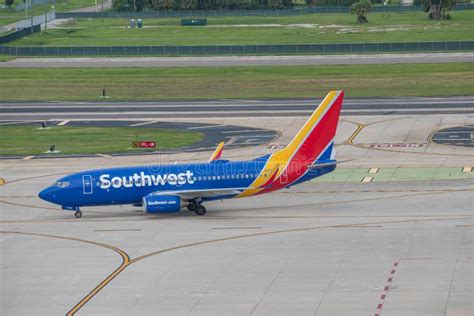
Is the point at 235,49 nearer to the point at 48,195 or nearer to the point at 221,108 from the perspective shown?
the point at 221,108

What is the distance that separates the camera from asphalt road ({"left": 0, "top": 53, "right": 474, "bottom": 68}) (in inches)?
6501

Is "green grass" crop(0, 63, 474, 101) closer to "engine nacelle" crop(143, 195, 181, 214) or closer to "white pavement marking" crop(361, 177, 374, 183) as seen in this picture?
"white pavement marking" crop(361, 177, 374, 183)

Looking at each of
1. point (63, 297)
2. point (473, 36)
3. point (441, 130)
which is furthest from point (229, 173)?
point (473, 36)

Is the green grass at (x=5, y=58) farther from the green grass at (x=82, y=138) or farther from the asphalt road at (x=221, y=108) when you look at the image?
the green grass at (x=82, y=138)

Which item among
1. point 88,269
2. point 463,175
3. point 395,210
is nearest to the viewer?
point 88,269

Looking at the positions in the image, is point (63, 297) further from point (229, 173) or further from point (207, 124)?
point (207, 124)

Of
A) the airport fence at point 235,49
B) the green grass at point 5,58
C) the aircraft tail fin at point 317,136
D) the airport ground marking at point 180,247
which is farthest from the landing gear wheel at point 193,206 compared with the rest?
the green grass at point 5,58

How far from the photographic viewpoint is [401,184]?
3093 inches

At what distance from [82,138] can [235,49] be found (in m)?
81.1

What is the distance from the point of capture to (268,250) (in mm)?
58750

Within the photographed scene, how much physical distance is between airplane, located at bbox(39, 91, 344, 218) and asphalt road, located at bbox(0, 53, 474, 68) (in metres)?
94.3

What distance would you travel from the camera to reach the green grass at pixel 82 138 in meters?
98.6

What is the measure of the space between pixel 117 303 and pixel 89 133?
61291 mm

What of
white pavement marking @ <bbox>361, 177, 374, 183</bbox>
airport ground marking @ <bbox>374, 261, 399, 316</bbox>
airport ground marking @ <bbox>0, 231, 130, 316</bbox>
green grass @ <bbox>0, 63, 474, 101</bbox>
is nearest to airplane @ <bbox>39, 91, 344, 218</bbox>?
airport ground marking @ <bbox>0, 231, 130, 316</bbox>
